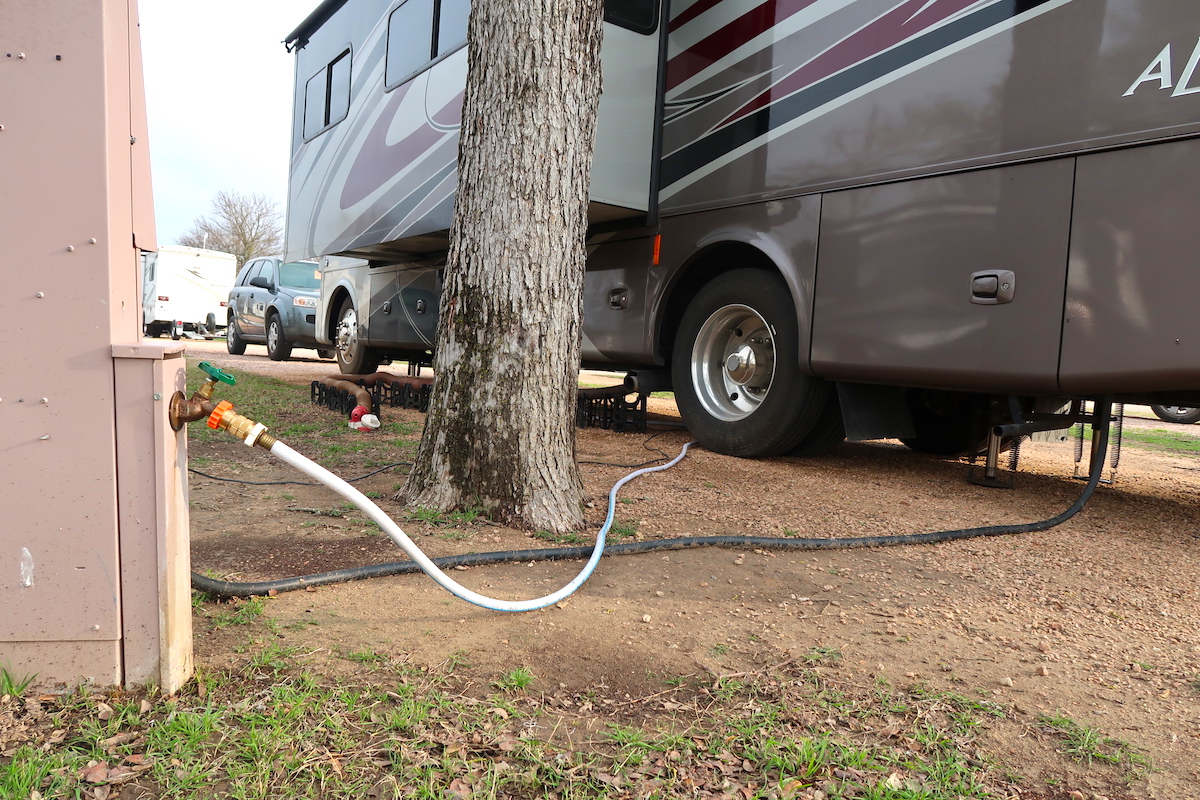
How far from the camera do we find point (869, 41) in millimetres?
4234

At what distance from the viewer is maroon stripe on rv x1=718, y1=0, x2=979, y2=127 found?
3967mm

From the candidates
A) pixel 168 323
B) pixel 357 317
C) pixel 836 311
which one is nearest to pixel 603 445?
pixel 836 311

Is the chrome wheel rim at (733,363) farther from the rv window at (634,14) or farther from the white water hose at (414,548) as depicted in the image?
the white water hose at (414,548)

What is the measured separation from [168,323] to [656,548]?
28.3 metres

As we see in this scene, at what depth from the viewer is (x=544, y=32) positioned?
3.24 metres

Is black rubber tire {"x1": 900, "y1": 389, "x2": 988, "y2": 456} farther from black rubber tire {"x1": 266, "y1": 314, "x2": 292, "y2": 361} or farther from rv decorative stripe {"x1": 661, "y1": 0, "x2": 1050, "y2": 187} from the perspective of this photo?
black rubber tire {"x1": 266, "y1": 314, "x2": 292, "y2": 361}

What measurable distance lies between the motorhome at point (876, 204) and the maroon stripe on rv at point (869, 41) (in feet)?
0.04

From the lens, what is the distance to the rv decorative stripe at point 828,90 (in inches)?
148

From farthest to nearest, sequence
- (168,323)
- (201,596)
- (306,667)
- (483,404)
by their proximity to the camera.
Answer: (168,323)
(483,404)
(201,596)
(306,667)

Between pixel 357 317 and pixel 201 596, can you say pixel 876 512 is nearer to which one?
pixel 201 596

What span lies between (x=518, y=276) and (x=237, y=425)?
1.62 meters

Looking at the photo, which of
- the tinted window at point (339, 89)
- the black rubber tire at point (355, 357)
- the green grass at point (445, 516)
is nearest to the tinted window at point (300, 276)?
the black rubber tire at point (355, 357)

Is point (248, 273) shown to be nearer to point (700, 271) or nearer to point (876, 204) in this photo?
point (700, 271)

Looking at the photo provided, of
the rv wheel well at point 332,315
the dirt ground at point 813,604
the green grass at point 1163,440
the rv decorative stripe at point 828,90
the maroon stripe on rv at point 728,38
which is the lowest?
the green grass at point 1163,440
